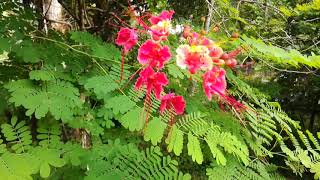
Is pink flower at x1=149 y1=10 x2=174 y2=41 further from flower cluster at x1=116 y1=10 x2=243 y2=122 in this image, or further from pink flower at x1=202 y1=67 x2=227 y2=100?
pink flower at x1=202 y1=67 x2=227 y2=100

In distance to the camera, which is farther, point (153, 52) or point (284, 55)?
point (284, 55)

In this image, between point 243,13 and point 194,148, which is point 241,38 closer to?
point 194,148

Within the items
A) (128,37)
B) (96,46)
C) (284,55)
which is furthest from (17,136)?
(284,55)

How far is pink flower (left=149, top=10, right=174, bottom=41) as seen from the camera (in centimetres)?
123

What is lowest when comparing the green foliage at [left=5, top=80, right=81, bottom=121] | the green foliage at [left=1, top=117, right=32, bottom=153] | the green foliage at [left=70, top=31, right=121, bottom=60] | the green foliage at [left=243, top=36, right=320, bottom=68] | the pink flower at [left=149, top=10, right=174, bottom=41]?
the green foliage at [left=1, top=117, right=32, bottom=153]

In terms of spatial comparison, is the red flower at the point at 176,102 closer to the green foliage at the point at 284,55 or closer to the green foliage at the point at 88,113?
the green foliage at the point at 88,113

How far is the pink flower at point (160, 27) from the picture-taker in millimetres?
1230

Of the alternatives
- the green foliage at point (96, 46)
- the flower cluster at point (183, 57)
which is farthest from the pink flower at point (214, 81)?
the green foliage at point (96, 46)

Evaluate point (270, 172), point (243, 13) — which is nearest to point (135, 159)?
point (270, 172)

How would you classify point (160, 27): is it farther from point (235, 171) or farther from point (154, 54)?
point (235, 171)

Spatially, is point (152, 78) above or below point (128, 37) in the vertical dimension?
below

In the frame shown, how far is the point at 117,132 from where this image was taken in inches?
107

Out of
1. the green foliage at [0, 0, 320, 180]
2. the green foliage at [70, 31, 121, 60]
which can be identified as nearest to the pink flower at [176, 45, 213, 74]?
the green foliage at [0, 0, 320, 180]

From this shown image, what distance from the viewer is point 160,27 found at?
1.27 m
